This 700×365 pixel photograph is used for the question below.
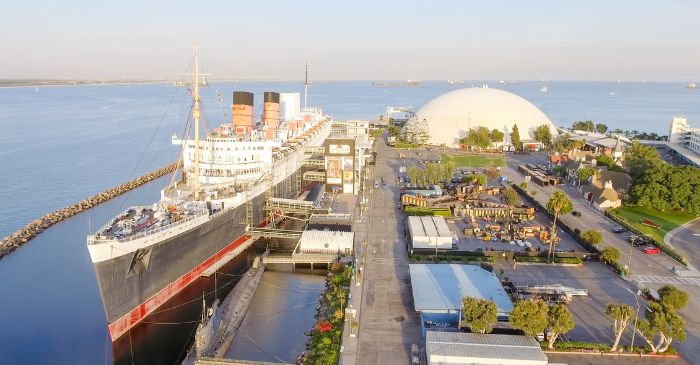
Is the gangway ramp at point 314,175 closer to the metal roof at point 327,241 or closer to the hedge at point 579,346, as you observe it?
the metal roof at point 327,241

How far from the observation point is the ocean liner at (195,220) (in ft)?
80.7

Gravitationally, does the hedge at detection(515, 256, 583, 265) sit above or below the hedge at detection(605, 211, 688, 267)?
below

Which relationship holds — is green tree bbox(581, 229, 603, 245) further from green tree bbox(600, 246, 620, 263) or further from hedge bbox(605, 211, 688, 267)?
hedge bbox(605, 211, 688, 267)

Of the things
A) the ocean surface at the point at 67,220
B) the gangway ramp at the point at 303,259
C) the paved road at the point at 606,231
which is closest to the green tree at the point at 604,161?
the paved road at the point at 606,231

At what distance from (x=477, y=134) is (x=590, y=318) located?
55858 millimetres

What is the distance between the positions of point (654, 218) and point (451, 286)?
2547 cm

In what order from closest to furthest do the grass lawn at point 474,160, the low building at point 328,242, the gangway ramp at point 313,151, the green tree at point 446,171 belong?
the low building at point 328,242, the green tree at point 446,171, the gangway ramp at point 313,151, the grass lawn at point 474,160

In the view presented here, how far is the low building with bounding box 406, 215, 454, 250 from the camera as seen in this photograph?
110 ft

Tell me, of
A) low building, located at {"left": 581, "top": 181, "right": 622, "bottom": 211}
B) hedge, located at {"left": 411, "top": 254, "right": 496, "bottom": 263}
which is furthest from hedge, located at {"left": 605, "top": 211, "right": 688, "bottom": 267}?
hedge, located at {"left": 411, "top": 254, "right": 496, "bottom": 263}

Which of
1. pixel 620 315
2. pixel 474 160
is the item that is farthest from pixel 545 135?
pixel 620 315

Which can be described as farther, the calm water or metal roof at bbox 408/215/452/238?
metal roof at bbox 408/215/452/238

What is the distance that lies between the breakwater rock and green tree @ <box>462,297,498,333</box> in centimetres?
3470

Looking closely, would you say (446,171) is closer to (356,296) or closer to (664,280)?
(664,280)

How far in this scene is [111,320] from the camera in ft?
79.8
